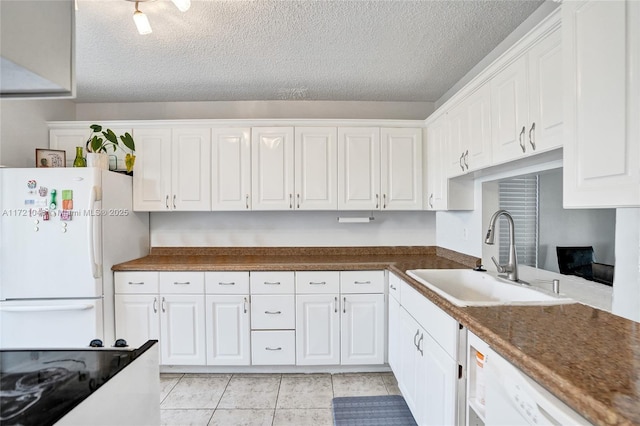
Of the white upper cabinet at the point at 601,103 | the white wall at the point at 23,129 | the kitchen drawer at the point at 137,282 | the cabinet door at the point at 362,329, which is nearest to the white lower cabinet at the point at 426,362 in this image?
the cabinet door at the point at 362,329

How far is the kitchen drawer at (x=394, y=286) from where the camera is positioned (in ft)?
7.46

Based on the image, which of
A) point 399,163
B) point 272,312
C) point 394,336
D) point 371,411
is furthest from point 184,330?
point 399,163

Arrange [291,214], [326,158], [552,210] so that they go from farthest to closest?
[291,214], [326,158], [552,210]

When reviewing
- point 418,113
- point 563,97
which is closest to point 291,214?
point 418,113

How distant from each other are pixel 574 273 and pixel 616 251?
39 cm

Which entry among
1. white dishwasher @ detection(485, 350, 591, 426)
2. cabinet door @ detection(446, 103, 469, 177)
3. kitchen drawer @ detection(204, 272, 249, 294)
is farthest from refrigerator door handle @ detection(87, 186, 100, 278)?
cabinet door @ detection(446, 103, 469, 177)

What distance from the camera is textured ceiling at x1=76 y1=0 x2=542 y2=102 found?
5.86 ft

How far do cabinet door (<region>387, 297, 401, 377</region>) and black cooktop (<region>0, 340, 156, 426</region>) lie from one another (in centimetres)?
173

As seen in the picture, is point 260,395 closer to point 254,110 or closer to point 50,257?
point 50,257

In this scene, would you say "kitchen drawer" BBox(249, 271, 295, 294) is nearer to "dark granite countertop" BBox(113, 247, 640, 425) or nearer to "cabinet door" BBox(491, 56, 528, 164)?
"dark granite countertop" BBox(113, 247, 640, 425)

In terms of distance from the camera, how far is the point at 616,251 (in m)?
1.30

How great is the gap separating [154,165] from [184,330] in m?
1.50

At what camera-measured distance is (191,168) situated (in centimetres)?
285

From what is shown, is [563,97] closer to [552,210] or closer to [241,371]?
[552,210]
